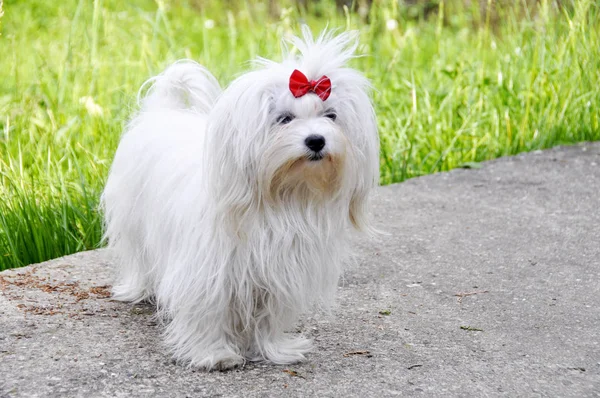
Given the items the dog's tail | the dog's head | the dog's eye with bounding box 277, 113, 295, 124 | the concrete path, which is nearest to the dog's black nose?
the dog's head

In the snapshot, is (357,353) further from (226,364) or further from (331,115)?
(331,115)

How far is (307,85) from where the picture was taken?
9.26ft

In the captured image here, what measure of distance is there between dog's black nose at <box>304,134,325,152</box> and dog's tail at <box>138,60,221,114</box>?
1060 millimetres

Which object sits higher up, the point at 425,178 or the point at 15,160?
the point at 15,160

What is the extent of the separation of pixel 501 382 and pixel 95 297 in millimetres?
1701

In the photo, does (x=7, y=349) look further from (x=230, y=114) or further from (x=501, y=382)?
(x=501, y=382)

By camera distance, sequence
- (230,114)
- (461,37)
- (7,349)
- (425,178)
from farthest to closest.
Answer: (461,37)
(425,178)
(7,349)
(230,114)

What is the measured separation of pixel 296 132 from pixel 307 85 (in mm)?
158

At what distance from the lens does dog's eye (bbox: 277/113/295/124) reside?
9.39 feet

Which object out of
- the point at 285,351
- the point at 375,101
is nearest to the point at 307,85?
Result: the point at 285,351

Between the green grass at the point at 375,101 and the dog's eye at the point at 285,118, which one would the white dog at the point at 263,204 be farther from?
the green grass at the point at 375,101

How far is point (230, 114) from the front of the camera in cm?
288

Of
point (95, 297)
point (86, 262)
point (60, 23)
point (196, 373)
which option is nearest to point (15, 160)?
point (86, 262)

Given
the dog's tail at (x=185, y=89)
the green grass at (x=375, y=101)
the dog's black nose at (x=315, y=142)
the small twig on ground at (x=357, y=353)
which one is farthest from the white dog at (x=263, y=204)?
the green grass at (x=375, y=101)
